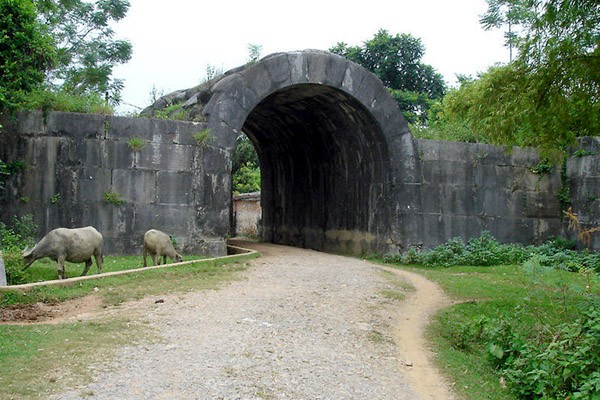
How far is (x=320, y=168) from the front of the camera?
57.5 ft

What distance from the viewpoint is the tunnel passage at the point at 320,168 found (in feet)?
49.1

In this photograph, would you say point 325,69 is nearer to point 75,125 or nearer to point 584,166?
point 75,125

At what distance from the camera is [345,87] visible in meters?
14.0

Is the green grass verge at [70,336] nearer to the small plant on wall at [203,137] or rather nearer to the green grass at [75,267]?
the green grass at [75,267]

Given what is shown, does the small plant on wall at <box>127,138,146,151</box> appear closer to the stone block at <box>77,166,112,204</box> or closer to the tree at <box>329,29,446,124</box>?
the stone block at <box>77,166,112,204</box>

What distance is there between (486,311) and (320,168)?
30.7 feet

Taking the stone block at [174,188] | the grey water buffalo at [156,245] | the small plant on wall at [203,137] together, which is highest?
the small plant on wall at [203,137]

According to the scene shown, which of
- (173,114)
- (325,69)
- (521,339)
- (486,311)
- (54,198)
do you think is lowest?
(486,311)

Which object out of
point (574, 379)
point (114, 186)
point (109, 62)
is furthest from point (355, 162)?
point (109, 62)

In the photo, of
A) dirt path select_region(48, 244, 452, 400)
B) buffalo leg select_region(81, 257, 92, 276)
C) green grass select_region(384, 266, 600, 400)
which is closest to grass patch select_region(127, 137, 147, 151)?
buffalo leg select_region(81, 257, 92, 276)

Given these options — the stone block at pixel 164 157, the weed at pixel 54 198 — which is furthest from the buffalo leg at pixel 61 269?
the stone block at pixel 164 157

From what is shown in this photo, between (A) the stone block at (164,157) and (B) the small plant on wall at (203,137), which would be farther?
(B) the small plant on wall at (203,137)

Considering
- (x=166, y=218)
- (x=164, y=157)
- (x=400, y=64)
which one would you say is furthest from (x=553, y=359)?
(x=400, y=64)

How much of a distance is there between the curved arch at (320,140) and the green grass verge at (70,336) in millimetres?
4687
